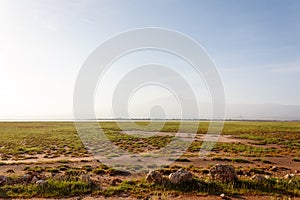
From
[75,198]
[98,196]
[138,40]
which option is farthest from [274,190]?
[138,40]

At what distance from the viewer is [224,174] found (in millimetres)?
12531

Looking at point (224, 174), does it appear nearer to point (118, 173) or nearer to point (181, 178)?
point (181, 178)

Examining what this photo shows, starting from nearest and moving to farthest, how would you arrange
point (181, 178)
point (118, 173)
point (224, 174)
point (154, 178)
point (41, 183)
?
point (41, 183) < point (181, 178) < point (154, 178) < point (224, 174) < point (118, 173)

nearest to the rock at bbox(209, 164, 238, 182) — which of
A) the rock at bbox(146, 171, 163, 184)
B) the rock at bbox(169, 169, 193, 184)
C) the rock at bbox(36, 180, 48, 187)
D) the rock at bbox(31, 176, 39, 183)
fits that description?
the rock at bbox(169, 169, 193, 184)

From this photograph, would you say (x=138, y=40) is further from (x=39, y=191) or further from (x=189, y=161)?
(x=39, y=191)

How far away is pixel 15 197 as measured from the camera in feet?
34.7

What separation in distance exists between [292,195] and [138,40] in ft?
46.7

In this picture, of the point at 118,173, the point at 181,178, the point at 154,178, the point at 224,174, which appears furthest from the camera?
the point at 118,173

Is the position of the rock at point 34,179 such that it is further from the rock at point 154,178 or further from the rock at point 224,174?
the rock at point 224,174

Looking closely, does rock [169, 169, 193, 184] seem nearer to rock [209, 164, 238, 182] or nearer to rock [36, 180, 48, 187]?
rock [209, 164, 238, 182]

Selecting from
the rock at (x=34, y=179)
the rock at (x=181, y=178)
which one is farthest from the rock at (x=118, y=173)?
the rock at (x=34, y=179)

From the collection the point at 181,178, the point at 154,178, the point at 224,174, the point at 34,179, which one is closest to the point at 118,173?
the point at 154,178

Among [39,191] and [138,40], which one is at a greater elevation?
[138,40]

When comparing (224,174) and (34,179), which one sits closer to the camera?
(34,179)
